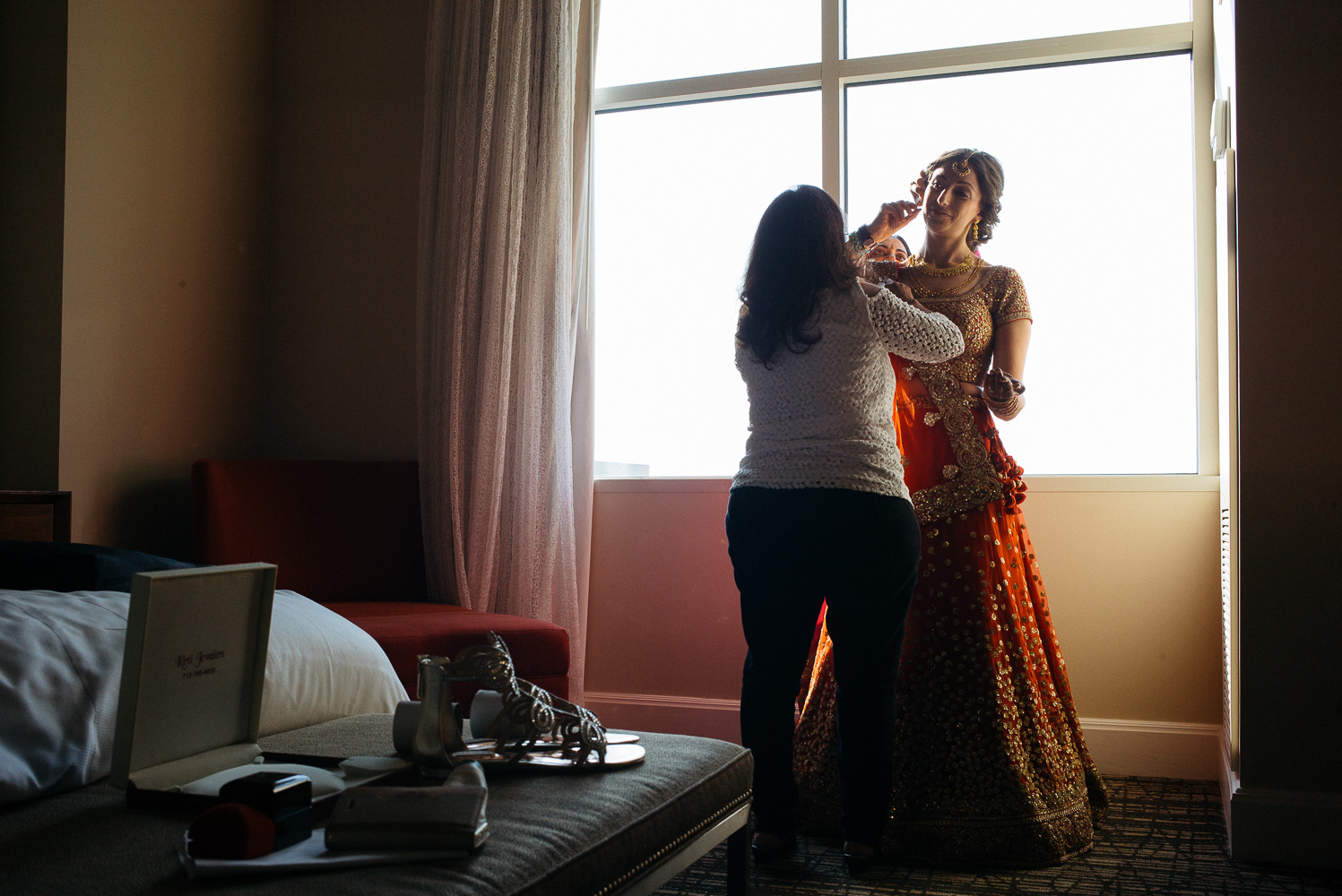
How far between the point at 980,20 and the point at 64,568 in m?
2.98

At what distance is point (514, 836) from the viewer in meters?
1.01

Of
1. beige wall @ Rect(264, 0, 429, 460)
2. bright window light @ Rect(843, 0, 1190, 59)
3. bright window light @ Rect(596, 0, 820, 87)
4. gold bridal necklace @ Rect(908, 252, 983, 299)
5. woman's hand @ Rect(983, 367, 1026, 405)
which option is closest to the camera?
woman's hand @ Rect(983, 367, 1026, 405)

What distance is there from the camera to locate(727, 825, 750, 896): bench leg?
4.93 feet

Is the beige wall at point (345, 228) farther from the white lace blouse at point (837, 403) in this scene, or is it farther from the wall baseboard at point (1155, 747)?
the wall baseboard at point (1155, 747)

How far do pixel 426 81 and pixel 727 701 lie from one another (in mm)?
2318

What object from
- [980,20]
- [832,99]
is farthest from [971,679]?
[980,20]

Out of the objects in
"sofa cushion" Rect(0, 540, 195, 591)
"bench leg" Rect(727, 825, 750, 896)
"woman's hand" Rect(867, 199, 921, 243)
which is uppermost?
"woman's hand" Rect(867, 199, 921, 243)

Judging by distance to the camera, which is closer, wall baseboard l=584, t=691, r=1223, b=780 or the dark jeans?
the dark jeans

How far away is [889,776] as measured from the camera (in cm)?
202

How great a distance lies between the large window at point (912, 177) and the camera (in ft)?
9.85

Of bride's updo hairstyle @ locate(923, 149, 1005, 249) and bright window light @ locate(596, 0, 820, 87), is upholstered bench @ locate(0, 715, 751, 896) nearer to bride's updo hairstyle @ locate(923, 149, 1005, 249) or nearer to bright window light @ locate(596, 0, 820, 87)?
bride's updo hairstyle @ locate(923, 149, 1005, 249)

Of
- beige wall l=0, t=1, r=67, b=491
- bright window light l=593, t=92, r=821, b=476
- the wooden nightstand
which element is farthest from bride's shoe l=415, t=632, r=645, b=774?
beige wall l=0, t=1, r=67, b=491

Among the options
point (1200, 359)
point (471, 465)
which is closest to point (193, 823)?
point (471, 465)

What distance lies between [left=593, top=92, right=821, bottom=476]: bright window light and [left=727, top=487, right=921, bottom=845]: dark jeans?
138 cm
